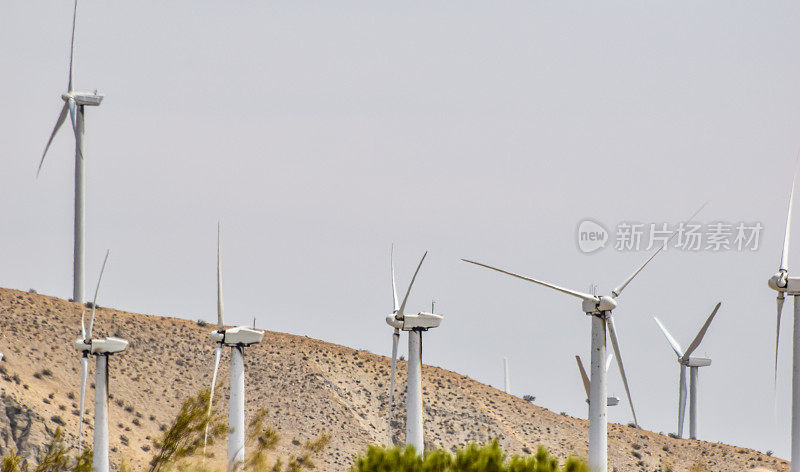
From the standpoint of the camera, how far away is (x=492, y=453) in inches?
1647

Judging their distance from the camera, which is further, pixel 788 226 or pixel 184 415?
pixel 788 226

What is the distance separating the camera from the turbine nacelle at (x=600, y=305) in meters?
56.1

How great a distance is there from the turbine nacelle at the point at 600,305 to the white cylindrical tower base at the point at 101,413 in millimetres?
30736

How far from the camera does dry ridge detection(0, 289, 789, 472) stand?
111 metres

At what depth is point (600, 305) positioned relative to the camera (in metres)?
56.2

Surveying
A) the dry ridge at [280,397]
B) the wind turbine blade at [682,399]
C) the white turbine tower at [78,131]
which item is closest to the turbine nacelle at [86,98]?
the white turbine tower at [78,131]

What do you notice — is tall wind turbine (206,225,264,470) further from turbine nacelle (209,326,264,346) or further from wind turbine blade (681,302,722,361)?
wind turbine blade (681,302,722,361)

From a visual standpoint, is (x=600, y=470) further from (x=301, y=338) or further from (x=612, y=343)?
(x=301, y=338)

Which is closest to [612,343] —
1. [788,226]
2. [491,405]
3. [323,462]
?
[788,226]

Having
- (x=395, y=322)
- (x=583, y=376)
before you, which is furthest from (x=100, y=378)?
(x=583, y=376)

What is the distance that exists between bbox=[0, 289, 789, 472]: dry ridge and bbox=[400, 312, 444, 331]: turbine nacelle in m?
39.9

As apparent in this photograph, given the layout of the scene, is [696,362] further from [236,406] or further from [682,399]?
[236,406]

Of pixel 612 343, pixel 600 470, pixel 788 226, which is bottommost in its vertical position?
pixel 600 470

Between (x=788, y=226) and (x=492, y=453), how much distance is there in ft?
82.7
